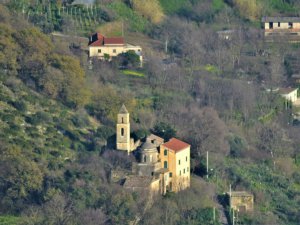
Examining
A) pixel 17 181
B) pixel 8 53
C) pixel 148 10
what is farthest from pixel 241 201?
pixel 148 10

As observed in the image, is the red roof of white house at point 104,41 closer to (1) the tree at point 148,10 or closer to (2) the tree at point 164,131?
(1) the tree at point 148,10

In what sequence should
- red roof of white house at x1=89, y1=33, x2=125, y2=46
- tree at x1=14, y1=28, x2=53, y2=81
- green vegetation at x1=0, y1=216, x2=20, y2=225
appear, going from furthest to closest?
1. red roof of white house at x1=89, y1=33, x2=125, y2=46
2. tree at x1=14, y1=28, x2=53, y2=81
3. green vegetation at x1=0, y1=216, x2=20, y2=225

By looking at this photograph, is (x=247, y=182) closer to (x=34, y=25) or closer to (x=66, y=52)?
(x=66, y=52)

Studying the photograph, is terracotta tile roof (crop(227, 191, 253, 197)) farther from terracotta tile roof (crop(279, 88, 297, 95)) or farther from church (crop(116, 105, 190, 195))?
terracotta tile roof (crop(279, 88, 297, 95))

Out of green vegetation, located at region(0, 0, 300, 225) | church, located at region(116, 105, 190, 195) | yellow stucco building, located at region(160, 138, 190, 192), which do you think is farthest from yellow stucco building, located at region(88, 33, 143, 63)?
yellow stucco building, located at region(160, 138, 190, 192)

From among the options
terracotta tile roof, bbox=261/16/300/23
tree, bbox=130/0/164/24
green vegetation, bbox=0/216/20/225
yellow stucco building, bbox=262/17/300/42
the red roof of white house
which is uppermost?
the red roof of white house

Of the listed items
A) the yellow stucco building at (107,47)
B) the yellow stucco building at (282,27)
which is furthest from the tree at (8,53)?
the yellow stucco building at (282,27)

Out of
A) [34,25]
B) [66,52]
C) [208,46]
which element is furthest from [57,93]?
[208,46]

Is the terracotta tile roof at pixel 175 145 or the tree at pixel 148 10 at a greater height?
the terracotta tile roof at pixel 175 145
